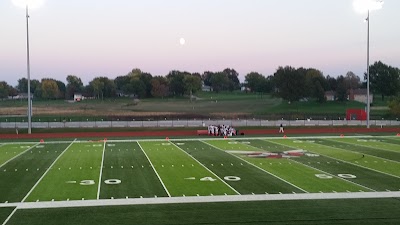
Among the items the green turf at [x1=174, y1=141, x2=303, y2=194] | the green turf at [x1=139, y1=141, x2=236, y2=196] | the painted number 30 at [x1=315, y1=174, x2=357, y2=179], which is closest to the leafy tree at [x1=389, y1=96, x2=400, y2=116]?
the green turf at [x1=174, y1=141, x2=303, y2=194]

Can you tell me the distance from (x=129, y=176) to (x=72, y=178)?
7.39 feet

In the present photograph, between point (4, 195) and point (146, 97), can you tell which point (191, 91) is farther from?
point (4, 195)

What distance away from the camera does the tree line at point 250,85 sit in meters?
98.8

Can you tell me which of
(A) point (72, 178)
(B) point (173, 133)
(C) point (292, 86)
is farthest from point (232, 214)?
(C) point (292, 86)

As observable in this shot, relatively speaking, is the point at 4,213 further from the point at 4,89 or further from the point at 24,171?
the point at 4,89

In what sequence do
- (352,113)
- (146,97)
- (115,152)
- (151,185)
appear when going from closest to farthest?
(151,185) → (115,152) → (352,113) → (146,97)

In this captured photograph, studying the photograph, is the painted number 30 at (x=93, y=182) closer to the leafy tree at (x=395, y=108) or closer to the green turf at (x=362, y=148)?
the green turf at (x=362, y=148)

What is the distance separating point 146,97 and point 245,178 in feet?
306

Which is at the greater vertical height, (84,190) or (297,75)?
(297,75)

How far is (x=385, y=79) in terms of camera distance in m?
107

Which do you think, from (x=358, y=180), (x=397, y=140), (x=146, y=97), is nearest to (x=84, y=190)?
(x=358, y=180)

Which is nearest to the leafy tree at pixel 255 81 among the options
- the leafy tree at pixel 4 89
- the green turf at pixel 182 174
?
the leafy tree at pixel 4 89

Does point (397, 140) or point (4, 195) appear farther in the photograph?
point (397, 140)

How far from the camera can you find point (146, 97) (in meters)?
113
